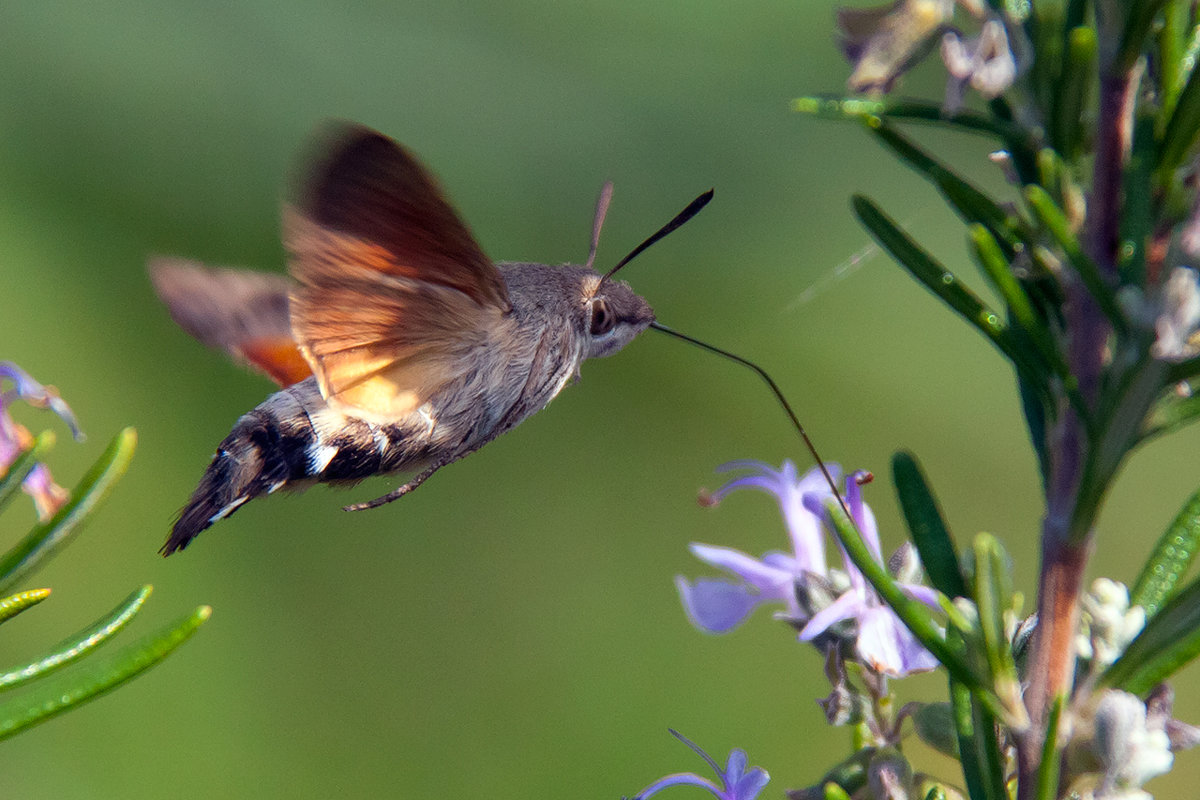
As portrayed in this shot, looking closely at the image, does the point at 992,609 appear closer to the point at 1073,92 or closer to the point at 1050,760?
the point at 1050,760

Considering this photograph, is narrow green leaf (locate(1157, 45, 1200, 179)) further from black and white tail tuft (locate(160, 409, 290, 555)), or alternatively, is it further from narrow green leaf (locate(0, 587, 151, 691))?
black and white tail tuft (locate(160, 409, 290, 555))

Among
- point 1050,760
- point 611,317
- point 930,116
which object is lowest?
point 1050,760

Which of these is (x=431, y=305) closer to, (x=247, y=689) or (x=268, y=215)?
(x=247, y=689)

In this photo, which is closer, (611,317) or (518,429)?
(611,317)

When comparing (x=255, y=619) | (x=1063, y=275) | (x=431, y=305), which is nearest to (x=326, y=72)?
(x=255, y=619)

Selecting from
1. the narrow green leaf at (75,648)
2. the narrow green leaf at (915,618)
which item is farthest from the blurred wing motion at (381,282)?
the narrow green leaf at (915,618)

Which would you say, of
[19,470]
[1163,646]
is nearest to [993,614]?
[1163,646]

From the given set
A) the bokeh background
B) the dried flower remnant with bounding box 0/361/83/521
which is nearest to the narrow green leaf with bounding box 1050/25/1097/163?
the dried flower remnant with bounding box 0/361/83/521
